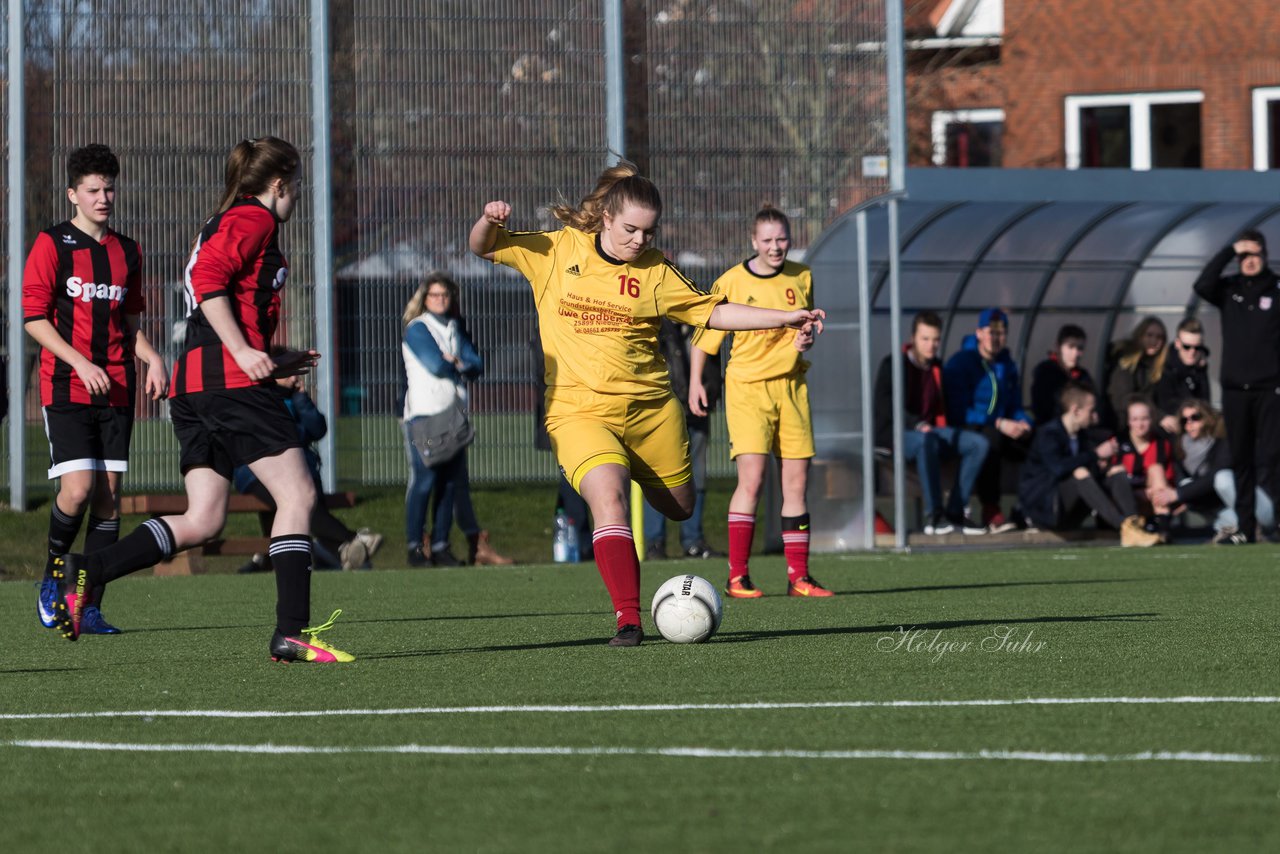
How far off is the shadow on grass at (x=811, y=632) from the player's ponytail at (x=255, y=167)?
1.69m

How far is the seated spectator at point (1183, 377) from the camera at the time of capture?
1700cm

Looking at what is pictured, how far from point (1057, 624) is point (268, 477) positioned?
10.7 feet

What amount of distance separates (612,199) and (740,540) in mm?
3462

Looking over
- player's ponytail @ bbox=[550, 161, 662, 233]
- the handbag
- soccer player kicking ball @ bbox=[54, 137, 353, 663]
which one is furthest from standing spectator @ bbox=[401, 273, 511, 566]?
soccer player kicking ball @ bbox=[54, 137, 353, 663]

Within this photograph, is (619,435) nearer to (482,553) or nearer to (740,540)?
(740,540)

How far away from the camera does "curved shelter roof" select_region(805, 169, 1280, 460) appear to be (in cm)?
1889

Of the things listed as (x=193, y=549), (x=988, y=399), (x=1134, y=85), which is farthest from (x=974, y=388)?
(x=1134, y=85)

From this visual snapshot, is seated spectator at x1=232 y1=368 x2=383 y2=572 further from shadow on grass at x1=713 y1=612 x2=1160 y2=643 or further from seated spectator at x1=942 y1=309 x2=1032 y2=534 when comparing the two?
shadow on grass at x1=713 y1=612 x2=1160 y2=643

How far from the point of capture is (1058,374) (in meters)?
17.5

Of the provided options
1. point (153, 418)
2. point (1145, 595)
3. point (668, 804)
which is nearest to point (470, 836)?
point (668, 804)

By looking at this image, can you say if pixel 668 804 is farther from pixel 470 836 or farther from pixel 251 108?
pixel 251 108

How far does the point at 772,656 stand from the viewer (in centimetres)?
727

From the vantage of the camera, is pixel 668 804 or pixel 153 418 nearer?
pixel 668 804

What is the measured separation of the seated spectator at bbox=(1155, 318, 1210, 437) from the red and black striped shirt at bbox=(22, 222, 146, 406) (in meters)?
10.1
